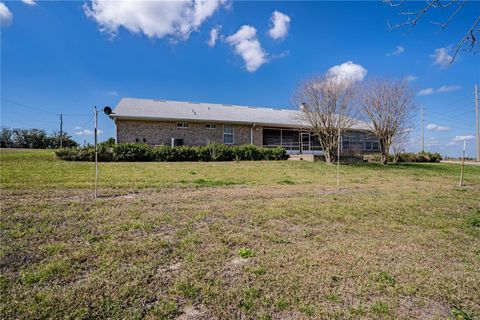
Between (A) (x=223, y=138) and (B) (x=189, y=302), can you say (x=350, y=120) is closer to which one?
(A) (x=223, y=138)

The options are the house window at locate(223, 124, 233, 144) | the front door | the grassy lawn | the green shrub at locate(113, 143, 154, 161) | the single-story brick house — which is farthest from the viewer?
the front door

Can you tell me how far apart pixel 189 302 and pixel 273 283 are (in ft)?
3.06

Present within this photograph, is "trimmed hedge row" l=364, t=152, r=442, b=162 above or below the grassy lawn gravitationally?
above

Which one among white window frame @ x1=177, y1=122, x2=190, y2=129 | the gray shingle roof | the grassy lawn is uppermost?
the gray shingle roof

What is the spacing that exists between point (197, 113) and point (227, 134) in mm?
3096

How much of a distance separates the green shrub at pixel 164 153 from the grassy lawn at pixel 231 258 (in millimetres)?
8111

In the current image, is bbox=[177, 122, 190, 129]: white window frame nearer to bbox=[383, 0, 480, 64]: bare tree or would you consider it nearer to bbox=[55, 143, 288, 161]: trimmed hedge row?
bbox=[55, 143, 288, 161]: trimmed hedge row

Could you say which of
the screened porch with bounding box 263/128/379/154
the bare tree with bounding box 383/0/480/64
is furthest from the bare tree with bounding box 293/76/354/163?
the bare tree with bounding box 383/0/480/64

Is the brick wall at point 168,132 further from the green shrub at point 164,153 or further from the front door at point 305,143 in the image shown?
the front door at point 305,143

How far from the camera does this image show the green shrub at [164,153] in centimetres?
1358

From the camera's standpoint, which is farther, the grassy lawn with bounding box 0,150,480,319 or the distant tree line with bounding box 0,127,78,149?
the distant tree line with bounding box 0,127,78,149

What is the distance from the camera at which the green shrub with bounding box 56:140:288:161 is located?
1358cm

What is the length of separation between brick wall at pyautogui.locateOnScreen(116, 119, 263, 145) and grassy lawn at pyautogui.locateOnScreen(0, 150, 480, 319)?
12221 mm

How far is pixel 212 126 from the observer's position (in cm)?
2047
